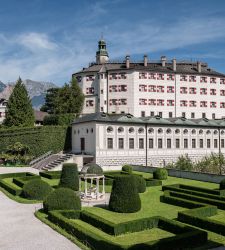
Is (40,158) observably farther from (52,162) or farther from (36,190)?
(36,190)

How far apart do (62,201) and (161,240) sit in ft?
25.0

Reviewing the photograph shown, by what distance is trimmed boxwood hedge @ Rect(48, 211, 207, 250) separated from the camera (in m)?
12.6

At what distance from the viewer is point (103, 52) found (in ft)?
242

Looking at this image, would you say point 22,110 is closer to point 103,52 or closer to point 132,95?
point 132,95

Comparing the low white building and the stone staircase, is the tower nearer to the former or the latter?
the low white building

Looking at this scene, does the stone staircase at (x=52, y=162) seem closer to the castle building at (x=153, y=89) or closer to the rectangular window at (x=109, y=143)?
the rectangular window at (x=109, y=143)

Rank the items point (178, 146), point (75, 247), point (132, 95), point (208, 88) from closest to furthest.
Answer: point (75, 247), point (178, 146), point (132, 95), point (208, 88)

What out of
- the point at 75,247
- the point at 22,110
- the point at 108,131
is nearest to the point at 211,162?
the point at 108,131

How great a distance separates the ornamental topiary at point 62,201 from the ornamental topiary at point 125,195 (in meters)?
2.27

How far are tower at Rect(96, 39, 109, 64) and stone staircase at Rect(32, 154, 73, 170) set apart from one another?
3307 cm

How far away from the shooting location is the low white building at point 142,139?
140 feet

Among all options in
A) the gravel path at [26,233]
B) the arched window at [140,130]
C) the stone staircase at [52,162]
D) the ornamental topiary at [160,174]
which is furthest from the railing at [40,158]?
the gravel path at [26,233]

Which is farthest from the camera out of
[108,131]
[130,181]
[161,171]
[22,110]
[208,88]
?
[208,88]

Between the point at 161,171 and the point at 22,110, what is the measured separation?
28.4 m
